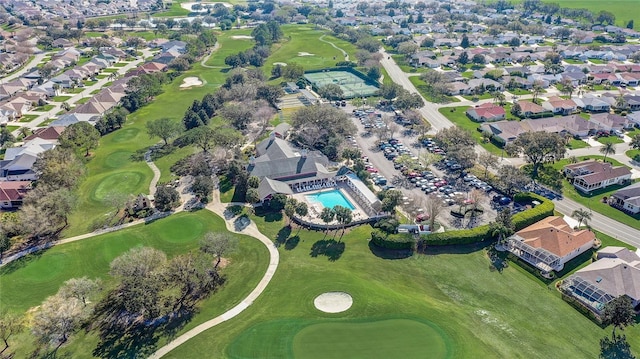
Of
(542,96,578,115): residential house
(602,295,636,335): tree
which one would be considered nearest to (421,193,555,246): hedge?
(602,295,636,335): tree

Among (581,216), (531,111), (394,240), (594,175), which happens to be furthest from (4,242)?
(531,111)

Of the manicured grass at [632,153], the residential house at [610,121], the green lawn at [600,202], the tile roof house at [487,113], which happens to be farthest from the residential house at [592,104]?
the green lawn at [600,202]

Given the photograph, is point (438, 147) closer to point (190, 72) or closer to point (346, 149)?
point (346, 149)

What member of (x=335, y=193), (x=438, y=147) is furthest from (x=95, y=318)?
(x=438, y=147)

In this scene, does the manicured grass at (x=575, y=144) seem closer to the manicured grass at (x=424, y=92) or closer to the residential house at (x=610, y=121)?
the residential house at (x=610, y=121)

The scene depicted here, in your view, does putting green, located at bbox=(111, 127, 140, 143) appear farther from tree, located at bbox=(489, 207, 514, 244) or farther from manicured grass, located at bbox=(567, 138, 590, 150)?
manicured grass, located at bbox=(567, 138, 590, 150)

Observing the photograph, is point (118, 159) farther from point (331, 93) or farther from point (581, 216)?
point (581, 216)
